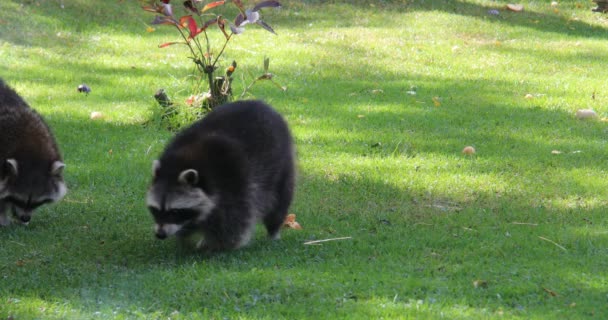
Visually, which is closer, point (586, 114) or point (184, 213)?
point (184, 213)

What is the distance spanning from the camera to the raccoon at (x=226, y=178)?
6.43 m

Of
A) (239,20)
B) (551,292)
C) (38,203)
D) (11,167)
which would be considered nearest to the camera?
(551,292)

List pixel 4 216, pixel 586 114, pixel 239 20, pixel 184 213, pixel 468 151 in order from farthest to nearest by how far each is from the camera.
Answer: pixel 586 114, pixel 468 151, pixel 239 20, pixel 4 216, pixel 184 213

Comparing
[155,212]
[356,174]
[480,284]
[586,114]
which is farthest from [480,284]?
[586,114]

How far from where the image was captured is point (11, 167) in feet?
23.0

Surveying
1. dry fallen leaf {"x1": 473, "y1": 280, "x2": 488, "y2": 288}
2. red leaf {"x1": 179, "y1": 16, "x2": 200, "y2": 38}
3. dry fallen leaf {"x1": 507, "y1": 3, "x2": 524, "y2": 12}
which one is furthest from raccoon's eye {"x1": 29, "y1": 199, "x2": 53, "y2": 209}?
dry fallen leaf {"x1": 507, "y1": 3, "x2": 524, "y2": 12}

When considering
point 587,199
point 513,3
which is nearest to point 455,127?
point 587,199

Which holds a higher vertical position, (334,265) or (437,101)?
(334,265)

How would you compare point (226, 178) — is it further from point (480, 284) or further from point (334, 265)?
point (480, 284)

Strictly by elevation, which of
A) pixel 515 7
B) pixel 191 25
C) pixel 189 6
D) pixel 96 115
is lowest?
pixel 96 115

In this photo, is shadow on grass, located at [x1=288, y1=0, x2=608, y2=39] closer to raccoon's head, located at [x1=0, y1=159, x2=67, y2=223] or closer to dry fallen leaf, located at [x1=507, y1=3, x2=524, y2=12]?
dry fallen leaf, located at [x1=507, y1=3, x2=524, y2=12]

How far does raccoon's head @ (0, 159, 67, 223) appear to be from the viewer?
708 centimetres

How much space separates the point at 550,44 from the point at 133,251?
34.9 feet

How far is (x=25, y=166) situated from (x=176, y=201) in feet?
5.13
